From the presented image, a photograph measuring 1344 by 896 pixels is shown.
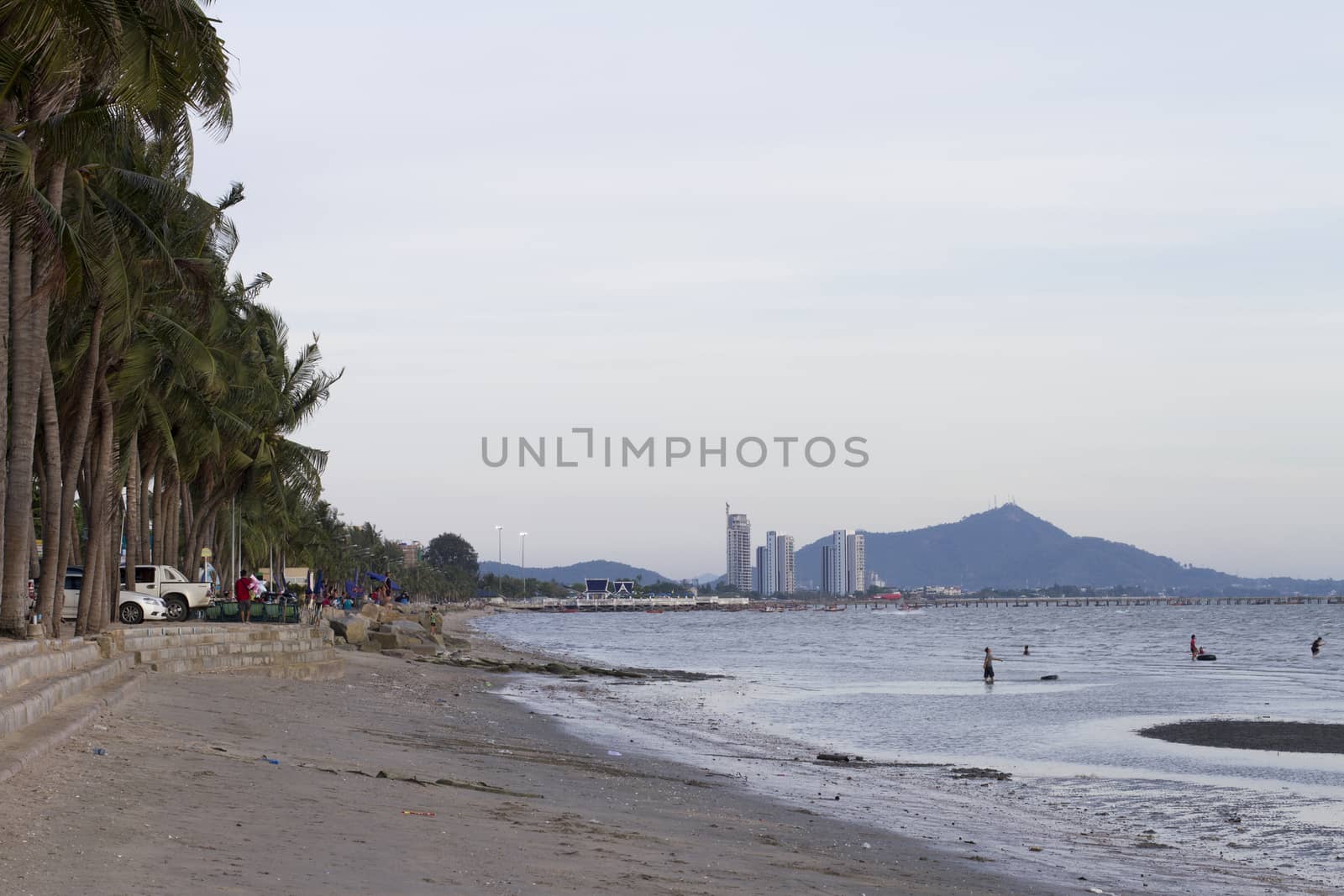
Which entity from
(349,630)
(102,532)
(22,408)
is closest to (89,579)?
(102,532)

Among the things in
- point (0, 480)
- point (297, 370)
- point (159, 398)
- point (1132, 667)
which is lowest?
point (1132, 667)

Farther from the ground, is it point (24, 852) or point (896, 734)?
point (24, 852)

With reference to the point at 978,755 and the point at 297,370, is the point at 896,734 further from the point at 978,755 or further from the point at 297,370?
the point at 297,370

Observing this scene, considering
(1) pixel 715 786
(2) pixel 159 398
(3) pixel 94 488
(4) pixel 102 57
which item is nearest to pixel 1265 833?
(1) pixel 715 786

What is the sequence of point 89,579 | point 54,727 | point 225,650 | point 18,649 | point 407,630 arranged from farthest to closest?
point 407,630 → point 225,650 → point 89,579 → point 18,649 → point 54,727

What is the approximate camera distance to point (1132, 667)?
196 feet

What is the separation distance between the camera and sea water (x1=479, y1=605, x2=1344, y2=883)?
714 inches

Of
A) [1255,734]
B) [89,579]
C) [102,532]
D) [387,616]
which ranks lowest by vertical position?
[1255,734]

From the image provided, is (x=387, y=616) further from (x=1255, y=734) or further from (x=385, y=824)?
(x=385, y=824)

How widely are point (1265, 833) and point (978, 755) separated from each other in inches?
353

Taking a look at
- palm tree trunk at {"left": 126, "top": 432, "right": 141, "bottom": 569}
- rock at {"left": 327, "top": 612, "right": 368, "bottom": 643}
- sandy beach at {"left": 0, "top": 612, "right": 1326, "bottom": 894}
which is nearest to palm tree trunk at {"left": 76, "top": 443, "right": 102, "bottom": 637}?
sandy beach at {"left": 0, "top": 612, "right": 1326, "bottom": 894}

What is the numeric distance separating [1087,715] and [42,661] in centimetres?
2806

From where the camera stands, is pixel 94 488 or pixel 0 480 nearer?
pixel 0 480

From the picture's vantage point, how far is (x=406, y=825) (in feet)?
32.1
